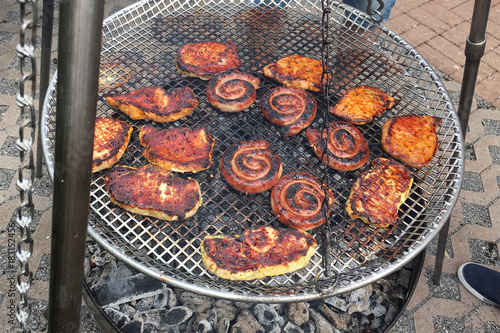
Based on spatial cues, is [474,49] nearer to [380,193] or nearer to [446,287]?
[380,193]

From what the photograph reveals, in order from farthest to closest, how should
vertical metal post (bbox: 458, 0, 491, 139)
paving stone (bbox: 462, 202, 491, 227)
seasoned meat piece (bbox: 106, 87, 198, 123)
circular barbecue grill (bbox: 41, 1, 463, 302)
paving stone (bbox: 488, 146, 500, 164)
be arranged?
paving stone (bbox: 488, 146, 500, 164) → paving stone (bbox: 462, 202, 491, 227) → seasoned meat piece (bbox: 106, 87, 198, 123) → vertical metal post (bbox: 458, 0, 491, 139) → circular barbecue grill (bbox: 41, 1, 463, 302)

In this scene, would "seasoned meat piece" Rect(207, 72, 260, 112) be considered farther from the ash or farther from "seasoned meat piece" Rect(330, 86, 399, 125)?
the ash

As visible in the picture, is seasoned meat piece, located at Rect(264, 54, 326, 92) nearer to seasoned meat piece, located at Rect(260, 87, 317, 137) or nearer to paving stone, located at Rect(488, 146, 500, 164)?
seasoned meat piece, located at Rect(260, 87, 317, 137)

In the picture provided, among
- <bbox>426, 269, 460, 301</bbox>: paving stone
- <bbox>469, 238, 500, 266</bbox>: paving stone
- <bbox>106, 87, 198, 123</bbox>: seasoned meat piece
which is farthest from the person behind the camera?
<bbox>469, 238, 500, 266</bbox>: paving stone

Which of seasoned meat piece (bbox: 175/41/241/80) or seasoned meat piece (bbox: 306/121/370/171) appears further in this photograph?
seasoned meat piece (bbox: 175/41/241/80)

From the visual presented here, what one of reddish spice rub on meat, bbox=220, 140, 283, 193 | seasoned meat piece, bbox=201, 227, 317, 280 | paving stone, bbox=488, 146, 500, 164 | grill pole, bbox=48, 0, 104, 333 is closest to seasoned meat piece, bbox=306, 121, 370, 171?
reddish spice rub on meat, bbox=220, 140, 283, 193

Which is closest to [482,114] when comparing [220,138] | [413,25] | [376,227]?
[413,25]

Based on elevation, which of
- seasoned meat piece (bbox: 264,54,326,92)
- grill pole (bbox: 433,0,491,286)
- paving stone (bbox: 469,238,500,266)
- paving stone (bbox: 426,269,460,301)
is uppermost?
grill pole (bbox: 433,0,491,286)

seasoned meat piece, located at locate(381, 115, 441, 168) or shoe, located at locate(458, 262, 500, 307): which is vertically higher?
seasoned meat piece, located at locate(381, 115, 441, 168)
